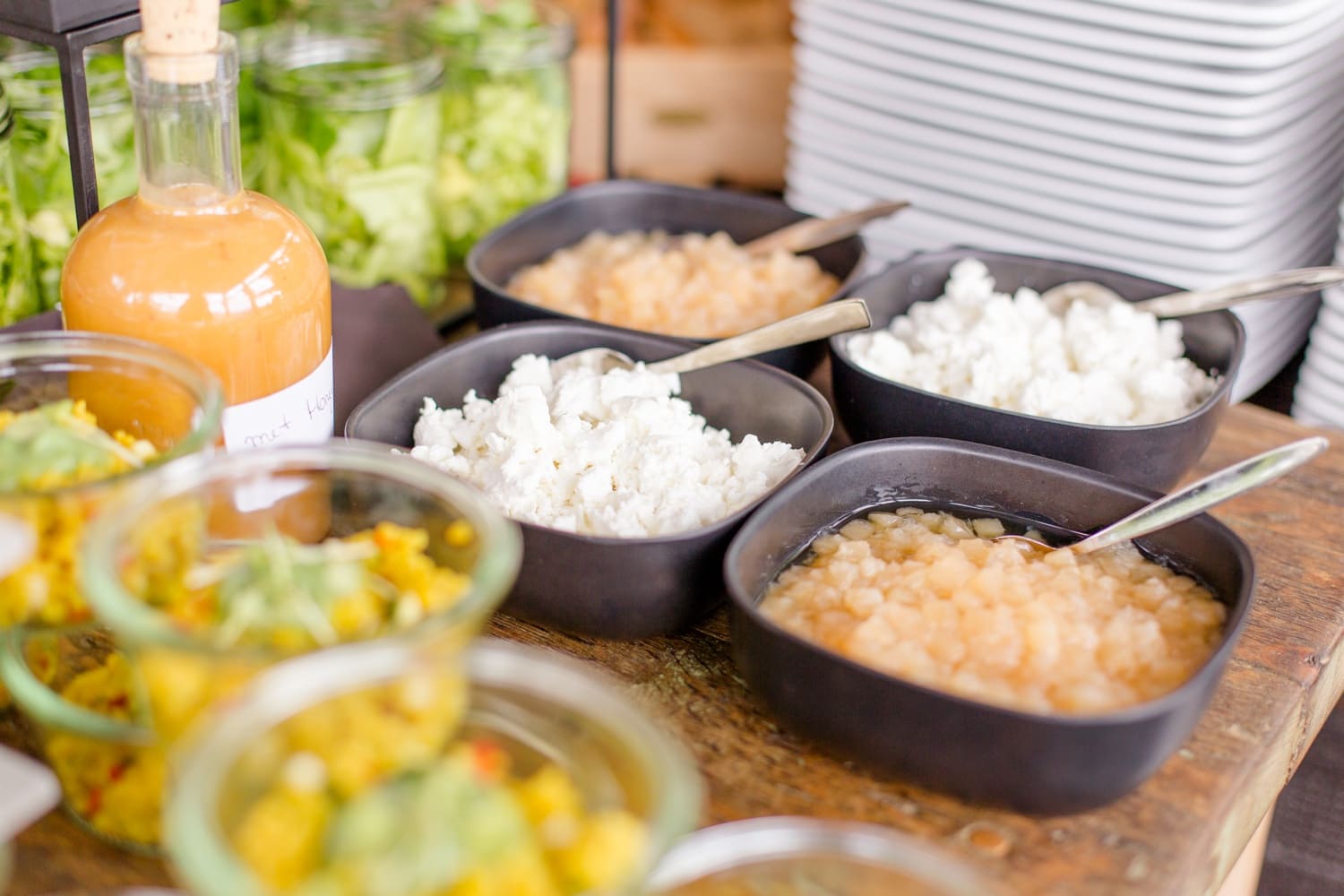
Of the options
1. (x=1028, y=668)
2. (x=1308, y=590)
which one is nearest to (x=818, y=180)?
(x=1308, y=590)

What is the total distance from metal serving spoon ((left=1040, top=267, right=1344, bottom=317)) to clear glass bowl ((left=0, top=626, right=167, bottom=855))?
1.12 m

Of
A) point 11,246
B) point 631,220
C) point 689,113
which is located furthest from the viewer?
point 689,113

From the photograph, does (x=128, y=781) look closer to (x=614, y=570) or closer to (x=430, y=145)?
(x=614, y=570)

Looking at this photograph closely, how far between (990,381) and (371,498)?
734 mm

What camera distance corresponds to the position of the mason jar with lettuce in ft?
5.65

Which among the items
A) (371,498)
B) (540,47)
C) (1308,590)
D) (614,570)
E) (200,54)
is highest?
(200,54)

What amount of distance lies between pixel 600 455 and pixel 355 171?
58cm

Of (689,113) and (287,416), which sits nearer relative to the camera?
(287,416)

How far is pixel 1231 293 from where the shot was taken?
145cm

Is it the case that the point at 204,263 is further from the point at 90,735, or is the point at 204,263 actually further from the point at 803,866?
the point at 803,866

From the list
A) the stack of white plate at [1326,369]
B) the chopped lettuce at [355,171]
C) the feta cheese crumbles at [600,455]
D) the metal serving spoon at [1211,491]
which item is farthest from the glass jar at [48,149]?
the stack of white plate at [1326,369]

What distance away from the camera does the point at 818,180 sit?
6.16 feet

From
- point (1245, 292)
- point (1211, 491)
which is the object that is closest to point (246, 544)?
point (1211, 491)

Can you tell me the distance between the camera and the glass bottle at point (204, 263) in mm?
982
